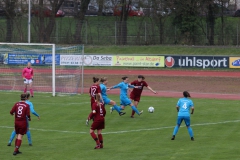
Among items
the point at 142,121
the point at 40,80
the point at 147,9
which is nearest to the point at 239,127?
the point at 142,121

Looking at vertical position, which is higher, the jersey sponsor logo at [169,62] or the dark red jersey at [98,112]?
the jersey sponsor logo at [169,62]

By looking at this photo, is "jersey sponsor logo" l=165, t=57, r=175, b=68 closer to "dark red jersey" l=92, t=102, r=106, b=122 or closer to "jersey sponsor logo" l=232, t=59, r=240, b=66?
"jersey sponsor logo" l=232, t=59, r=240, b=66

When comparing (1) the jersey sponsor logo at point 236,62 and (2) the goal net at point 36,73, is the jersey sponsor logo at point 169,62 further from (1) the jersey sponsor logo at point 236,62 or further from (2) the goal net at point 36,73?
(2) the goal net at point 36,73

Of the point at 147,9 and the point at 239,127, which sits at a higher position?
the point at 147,9

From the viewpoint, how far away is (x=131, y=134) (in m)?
21.4

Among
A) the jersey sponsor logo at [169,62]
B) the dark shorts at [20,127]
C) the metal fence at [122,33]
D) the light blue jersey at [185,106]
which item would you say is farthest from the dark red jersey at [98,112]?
the metal fence at [122,33]

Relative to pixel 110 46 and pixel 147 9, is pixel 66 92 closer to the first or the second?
pixel 110 46

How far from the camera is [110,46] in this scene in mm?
57531

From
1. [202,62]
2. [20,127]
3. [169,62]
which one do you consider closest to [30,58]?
[169,62]

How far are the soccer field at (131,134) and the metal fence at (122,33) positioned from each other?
27.0 metres

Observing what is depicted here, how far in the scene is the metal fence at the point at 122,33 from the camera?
57906mm

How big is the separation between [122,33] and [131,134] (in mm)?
37540

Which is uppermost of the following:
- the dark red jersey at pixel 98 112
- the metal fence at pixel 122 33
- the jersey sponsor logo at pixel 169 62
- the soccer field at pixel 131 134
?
the metal fence at pixel 122 33

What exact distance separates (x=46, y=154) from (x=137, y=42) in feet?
137
